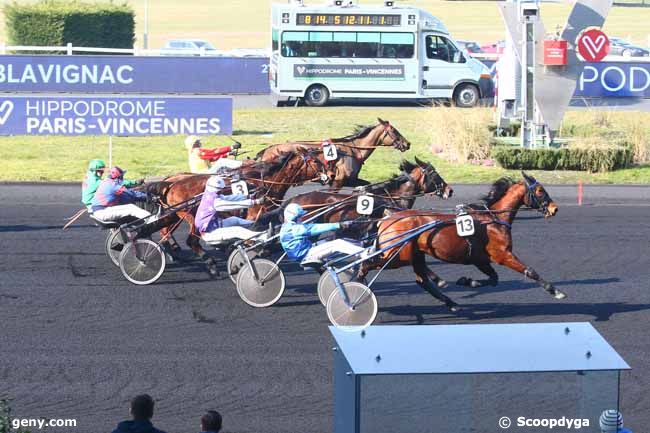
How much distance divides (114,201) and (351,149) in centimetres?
383

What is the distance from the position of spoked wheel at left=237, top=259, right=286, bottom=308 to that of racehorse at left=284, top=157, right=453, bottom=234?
1076mm

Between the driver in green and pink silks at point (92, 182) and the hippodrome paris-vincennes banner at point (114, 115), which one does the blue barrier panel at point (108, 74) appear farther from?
the driver in green and pink silks at point (92, 182)

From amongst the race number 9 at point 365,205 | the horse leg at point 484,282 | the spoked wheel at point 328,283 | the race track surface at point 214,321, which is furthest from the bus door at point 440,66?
the spoked wheel at point 328,283

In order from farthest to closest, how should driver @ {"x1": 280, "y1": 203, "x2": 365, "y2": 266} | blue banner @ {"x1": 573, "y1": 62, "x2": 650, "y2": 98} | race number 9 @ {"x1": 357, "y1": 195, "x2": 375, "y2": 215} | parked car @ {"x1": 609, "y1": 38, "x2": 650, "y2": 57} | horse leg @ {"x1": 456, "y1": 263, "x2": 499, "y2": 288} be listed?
parked car @ {"x1": 609, "y1": 38, "x2": 650, "y2": 57}
blue banner @ {"x1": 573, "y1": 62, "x2": 650, "y2": 98}
race number 9 @ {"x1": 357, "y1": 195, "x2": 375, "y2": 215}
horse leg @ {"x1": 456, "y1": 263, "x2": 499, "y2": 288}
driver @ {"x1": 280, "y1": 203, "x2": 365, "y2": 266}

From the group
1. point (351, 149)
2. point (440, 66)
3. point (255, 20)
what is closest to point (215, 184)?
point (351, 149)

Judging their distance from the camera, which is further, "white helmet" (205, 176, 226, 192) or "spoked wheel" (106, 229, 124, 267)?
"spoked wheel" (106, 229, 124, 267)

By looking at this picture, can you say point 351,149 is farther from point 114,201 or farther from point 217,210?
point 114,201

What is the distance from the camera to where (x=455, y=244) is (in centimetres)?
1200

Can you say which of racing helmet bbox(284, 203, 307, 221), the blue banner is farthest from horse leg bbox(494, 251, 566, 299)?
the blue banner

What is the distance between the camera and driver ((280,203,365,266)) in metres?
11.8

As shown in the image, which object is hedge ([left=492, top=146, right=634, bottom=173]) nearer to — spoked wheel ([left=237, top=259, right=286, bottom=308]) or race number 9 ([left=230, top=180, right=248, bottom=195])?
race number 9 ([left=230, top=180, right=248, bottom=195])

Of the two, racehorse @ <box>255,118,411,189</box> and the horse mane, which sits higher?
racehorse @ <box>255,118,411,189</box>

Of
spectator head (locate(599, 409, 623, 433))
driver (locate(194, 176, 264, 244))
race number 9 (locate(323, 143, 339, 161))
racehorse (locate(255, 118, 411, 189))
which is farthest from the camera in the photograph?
racehorse (locate(255, 118, 411, 189))

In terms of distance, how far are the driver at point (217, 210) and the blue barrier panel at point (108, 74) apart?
64.7 feet
